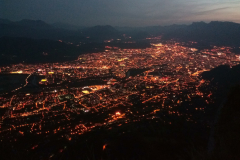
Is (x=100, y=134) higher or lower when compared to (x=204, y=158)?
lower

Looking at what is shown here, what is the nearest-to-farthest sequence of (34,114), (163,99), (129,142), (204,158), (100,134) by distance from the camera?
(204,158)
(129,142)
(100,134)
(34,114)
(163,99)

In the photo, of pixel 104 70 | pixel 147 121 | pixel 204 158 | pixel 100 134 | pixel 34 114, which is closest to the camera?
pixel 204 158

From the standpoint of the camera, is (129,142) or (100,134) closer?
(129,142)

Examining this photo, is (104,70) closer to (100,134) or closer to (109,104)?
(109,104)

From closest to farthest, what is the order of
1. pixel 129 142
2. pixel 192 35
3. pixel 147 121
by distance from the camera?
pixel 129 142 < pixel 147 121 < pixel 192 35

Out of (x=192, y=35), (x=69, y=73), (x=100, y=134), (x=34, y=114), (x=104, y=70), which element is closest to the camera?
(x=100, y=134)

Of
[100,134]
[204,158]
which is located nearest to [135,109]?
[100,134]

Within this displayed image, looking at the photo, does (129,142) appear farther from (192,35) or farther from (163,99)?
(192,35)

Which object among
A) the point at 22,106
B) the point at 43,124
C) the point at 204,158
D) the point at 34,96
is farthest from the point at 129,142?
the point at 34,96

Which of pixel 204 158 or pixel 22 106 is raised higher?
pixel 204 158
